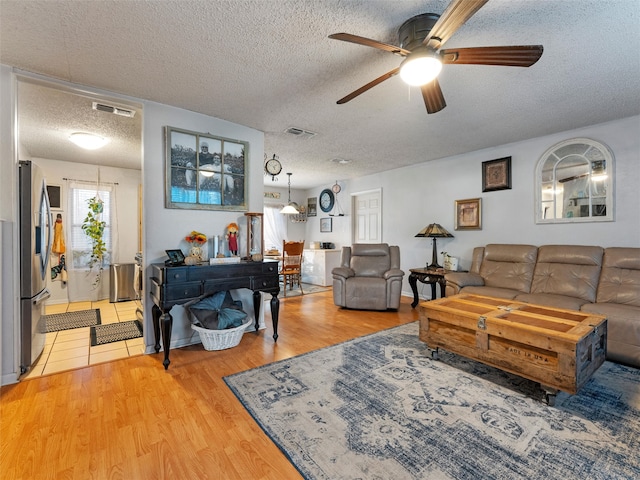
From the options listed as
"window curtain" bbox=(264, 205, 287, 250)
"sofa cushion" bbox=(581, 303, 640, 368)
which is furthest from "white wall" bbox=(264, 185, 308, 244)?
"sofa cushion" bbox=(581, 303, 640, 368)

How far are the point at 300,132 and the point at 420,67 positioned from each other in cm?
206

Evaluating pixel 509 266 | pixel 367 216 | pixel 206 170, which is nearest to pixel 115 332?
pixel 206 170

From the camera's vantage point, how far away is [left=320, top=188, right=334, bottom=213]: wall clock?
22.7ft

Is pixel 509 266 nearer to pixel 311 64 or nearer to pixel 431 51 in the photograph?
pixel 431 51

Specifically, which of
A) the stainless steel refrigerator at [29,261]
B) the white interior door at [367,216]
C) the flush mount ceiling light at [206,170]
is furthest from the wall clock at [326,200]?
the stainless steel refrigerator at [29,261]

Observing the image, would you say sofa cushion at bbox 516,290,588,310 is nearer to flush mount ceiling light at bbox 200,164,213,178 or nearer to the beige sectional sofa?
the beige sectional sofa

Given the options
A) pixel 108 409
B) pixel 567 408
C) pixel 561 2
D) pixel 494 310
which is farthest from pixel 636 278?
pixel 108 409

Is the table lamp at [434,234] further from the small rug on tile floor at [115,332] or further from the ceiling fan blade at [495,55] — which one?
the small rug on tile floor at [115,332]

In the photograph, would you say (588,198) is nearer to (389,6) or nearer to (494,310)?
(494,310)

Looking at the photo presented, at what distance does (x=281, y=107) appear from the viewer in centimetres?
285

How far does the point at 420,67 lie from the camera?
5.55 ft

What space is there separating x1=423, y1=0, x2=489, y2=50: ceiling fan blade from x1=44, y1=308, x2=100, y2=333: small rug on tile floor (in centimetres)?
449

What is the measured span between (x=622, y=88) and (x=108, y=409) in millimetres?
4656

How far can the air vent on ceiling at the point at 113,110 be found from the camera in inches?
104
